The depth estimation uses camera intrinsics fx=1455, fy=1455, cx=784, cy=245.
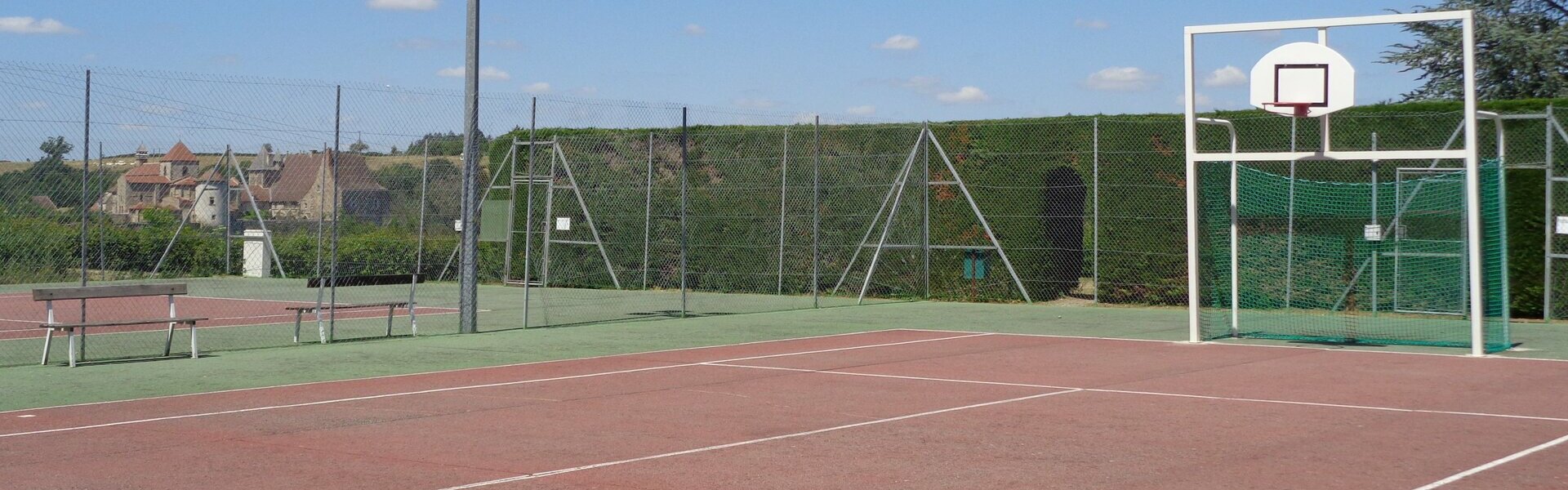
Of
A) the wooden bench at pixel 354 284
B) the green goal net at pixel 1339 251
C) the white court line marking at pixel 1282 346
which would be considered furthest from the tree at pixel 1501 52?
the wooden bench at pixel 354 284

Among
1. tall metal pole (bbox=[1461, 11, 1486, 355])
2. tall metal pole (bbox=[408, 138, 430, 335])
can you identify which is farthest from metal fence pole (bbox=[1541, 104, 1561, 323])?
tall metal pole (bbox=[408, 138, 430, 335])

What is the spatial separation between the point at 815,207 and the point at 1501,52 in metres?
15.5

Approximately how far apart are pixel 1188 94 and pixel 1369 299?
17.3 ft

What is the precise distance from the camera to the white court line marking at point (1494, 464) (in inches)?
275

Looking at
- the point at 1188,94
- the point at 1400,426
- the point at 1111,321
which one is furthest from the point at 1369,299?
the point at 1400,426

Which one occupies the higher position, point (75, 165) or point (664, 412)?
point (75, 165)

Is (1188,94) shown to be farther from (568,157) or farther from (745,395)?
(568,157)

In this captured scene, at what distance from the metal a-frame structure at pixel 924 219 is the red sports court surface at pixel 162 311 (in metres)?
6.37

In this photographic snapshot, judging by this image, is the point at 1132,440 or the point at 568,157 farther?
the point at 568,157

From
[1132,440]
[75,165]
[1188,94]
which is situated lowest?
[1132,440]

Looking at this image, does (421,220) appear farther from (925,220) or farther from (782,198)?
(925,220)

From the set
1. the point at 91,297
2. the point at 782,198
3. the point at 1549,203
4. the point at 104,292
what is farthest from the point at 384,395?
the point at 1549,203

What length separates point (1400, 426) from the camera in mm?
8898

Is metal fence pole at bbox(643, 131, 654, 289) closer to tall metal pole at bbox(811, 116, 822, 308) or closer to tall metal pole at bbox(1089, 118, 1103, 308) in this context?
tall metal pole at bbox(811, 116, 822, 308)
